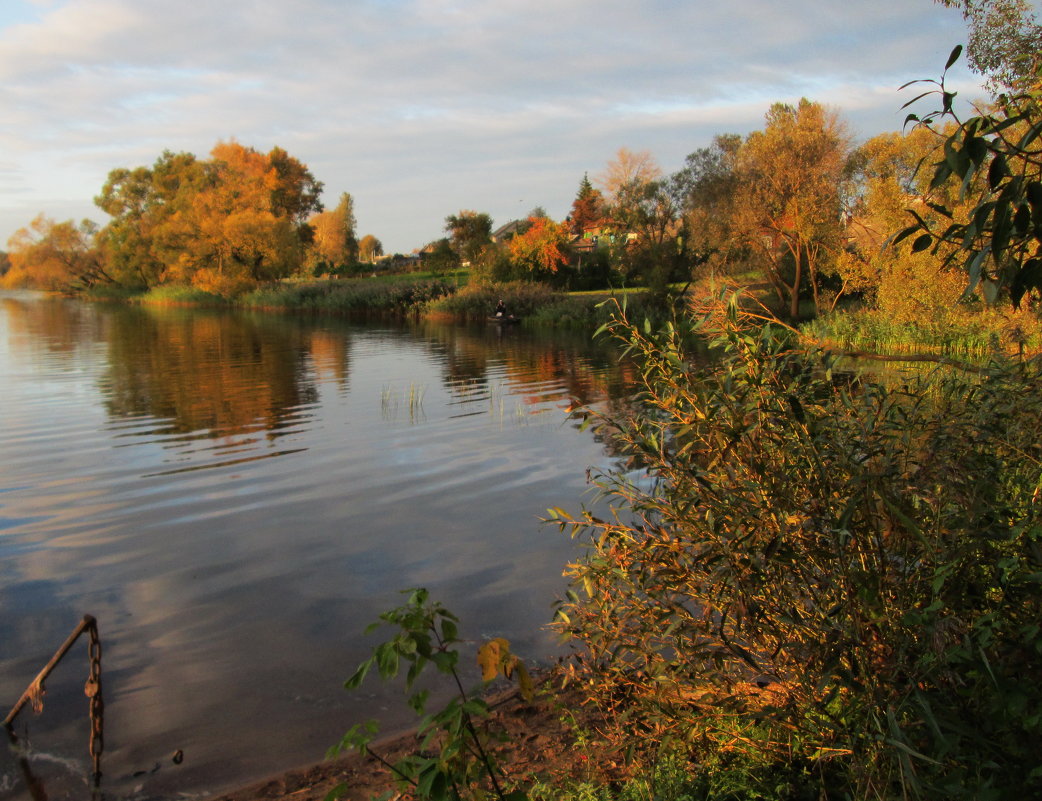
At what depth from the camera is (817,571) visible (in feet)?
10.6

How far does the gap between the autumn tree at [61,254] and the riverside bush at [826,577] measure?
304 feet

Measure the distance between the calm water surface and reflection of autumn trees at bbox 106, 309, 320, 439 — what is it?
13 cm

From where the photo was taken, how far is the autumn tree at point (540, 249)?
53.3 m

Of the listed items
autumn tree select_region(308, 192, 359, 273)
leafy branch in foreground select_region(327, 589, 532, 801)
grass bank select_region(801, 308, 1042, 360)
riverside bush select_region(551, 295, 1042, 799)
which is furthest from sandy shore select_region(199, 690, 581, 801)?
autumn tree select_region(308, 192, 359, 273)

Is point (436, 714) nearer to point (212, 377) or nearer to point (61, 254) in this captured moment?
point (212, 377)

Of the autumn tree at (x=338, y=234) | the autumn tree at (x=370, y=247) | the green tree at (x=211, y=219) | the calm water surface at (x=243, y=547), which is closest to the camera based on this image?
the calm water surface at (x=243, y=547)

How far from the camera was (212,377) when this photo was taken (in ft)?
72.1

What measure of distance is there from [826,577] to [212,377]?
21272 mm

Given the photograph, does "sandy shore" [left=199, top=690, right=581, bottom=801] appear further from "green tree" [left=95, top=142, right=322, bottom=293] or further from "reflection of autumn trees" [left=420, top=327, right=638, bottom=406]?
"green tree" [left=95, top=142, right=322, bottom=293]

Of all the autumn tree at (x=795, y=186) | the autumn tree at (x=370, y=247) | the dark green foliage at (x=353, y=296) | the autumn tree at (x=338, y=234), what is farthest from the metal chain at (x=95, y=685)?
the autumn tree at (x=370, y=247)

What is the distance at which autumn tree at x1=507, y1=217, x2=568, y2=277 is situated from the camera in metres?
53.3

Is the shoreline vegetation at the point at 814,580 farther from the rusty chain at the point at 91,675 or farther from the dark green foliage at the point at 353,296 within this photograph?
the dark green foliage at the point at 353,296

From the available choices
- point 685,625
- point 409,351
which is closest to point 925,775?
point 685,625

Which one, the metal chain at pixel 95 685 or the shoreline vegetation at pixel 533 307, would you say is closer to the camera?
the metal chain at pixel 95 685
